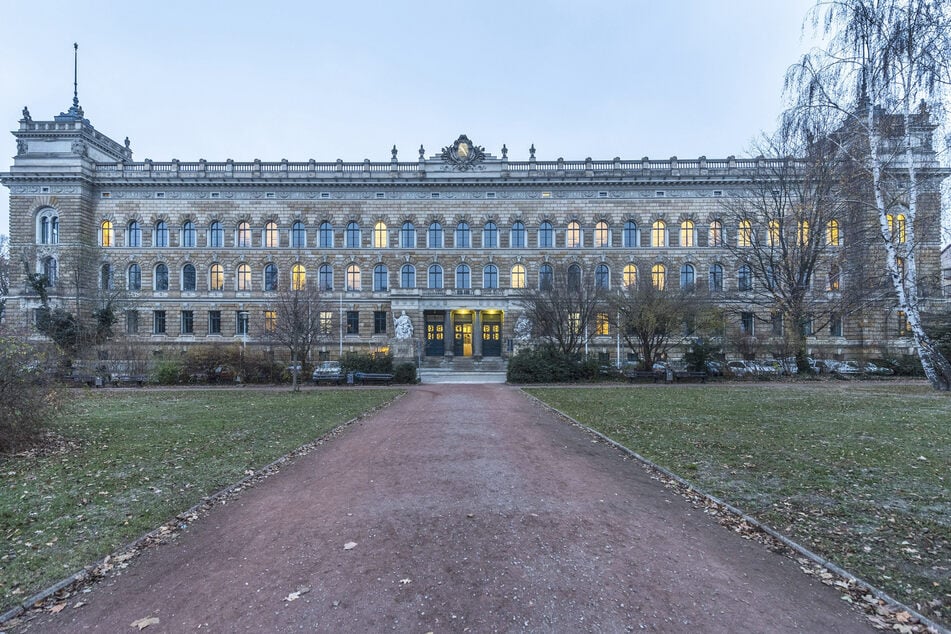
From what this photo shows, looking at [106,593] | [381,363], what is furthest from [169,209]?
[106,593]

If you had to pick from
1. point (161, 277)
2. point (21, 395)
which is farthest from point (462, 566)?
point (161, 277)

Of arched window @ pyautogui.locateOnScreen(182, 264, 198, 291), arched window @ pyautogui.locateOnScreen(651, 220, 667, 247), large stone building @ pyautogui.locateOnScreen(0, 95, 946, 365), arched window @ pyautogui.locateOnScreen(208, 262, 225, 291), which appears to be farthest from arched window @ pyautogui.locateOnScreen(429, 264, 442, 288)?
arched window @ pyautogui.locateOnScreen(182, 264, 198, 291)

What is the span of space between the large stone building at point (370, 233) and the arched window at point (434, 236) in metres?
0.13

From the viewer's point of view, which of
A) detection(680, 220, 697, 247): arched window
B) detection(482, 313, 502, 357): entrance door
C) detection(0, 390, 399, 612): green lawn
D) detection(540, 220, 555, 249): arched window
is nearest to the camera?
detection(0, 390, 399, 612): green lawn

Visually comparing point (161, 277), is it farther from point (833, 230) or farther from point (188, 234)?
point (833, 230)

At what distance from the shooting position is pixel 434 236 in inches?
1645

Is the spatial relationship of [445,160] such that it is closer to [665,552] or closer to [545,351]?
[545,351]

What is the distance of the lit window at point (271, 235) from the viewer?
4159 cm

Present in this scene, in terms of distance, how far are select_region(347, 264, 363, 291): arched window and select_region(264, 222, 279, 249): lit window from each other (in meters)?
7.17

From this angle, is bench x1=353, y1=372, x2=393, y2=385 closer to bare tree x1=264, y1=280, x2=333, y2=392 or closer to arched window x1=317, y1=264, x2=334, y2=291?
bare tree x1=264, y1=280, x2=333, y2=392

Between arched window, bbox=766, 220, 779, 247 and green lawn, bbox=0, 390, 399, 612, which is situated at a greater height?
arched window, bbox=766, 220, 779, 247

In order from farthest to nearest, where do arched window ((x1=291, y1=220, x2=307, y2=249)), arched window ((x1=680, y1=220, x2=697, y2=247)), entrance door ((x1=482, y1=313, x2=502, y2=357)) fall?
arched window ((x1=291, y1=220, x2=307, y2=249))
entrance door ((x1=482, y1=313, x2=502, y2=357))
arched window ((x1=680, y1=220, x2=697, y2=247))

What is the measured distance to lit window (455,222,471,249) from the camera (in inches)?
1639

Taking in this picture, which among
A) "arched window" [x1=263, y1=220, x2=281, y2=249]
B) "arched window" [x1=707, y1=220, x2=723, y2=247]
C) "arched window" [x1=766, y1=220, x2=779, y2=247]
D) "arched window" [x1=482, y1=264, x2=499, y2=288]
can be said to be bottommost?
"arched window" [x1=482, y1=264, x2=499, y2=288]
